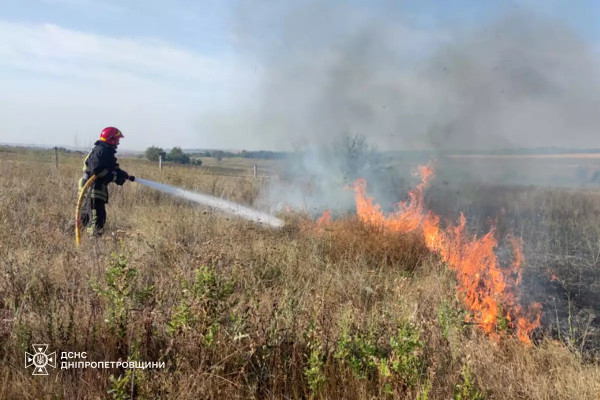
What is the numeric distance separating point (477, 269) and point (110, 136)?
611 cm

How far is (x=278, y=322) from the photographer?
2.92 meters

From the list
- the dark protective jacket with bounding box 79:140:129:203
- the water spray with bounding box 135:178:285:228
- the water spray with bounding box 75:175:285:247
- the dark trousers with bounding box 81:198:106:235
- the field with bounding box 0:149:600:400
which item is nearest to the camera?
the field with bounding box 0:149:600:400

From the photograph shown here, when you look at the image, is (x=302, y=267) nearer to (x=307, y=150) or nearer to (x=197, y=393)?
(x=197, y=393)

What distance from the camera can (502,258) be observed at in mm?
6008

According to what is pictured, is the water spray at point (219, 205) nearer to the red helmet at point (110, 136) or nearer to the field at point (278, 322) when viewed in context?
the red helmet at point (110, 136)

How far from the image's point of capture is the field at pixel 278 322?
247 cm

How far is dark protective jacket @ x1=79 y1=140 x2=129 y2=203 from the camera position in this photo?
21.2 ft

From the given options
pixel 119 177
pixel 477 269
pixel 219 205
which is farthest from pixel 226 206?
pixel 477 269

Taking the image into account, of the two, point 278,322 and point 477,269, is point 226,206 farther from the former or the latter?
point 278,322

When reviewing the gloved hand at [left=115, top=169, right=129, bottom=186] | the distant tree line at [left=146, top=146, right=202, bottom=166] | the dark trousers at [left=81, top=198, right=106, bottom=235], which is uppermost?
the distant tree line at [left=146, top=146, right=202, bottom=166]

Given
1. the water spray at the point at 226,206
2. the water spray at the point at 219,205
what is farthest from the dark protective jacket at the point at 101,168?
the water spray at the point at 226,206

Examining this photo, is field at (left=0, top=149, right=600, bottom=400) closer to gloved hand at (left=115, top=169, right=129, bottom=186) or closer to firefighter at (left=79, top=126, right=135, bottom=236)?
firefighter at (left=79, top=126, right=135, bottom=236)

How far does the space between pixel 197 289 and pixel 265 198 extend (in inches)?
287


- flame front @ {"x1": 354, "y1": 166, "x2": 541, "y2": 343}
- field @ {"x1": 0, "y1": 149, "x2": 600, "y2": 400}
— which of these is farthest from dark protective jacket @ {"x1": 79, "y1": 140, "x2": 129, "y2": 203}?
flame front @ {"x1": 354, "y1": 166, "x2": 541, "y2": 343}
